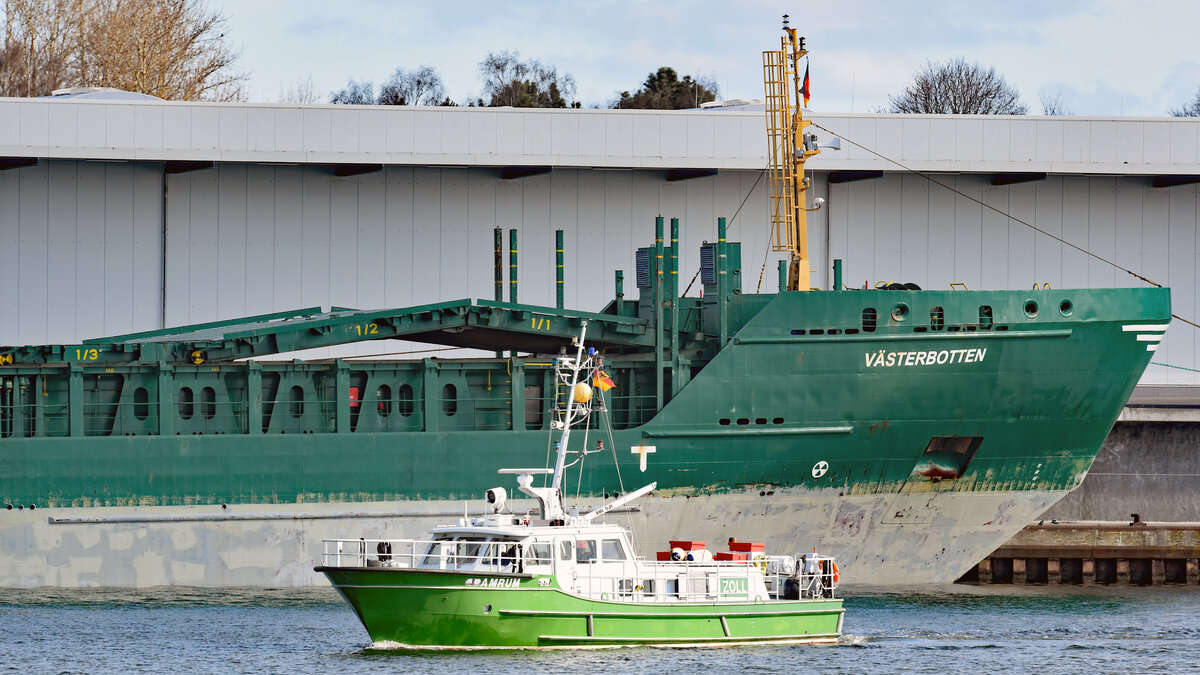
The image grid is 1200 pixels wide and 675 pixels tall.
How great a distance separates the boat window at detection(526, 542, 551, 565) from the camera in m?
21.8

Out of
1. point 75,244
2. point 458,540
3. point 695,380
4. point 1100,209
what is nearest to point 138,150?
point 75,244

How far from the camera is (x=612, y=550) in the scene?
22.5 meters

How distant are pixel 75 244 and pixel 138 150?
2482 millimetres

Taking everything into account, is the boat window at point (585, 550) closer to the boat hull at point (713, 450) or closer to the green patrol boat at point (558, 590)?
the green patrol boat at point (558, 590)

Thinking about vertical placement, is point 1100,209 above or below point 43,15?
below

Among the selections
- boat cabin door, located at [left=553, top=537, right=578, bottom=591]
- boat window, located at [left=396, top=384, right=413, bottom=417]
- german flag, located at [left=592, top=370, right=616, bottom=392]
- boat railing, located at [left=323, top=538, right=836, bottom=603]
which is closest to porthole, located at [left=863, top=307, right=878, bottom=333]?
boat railing, located at [left=323, top=538, right=836, bottom=603]

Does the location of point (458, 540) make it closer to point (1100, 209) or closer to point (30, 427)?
point (30, 427)

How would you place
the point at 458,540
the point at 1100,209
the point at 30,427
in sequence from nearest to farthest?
the point at 458,540 < the point at 30,427 < the point at 1100,209

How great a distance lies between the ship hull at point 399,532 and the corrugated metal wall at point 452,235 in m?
7.59

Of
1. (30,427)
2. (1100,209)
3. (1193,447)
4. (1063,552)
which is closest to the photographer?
(30,427)

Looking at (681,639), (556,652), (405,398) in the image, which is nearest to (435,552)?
(556,652)

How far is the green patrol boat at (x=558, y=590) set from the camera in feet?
70.5

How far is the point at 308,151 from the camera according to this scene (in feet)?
113

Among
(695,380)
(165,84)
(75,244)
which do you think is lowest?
(695,380)
